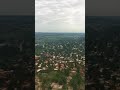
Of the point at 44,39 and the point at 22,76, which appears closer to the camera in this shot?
the point at 22,76

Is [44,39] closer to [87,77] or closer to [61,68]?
[61,68]

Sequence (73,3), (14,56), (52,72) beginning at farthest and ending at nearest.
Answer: (73,3), (52,72), (14,56)

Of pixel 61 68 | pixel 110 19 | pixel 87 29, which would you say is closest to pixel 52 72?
pixel 61 68

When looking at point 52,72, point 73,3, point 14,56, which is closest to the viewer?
point 14,56

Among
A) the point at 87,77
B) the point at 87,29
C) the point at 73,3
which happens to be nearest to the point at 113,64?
the point at 87,77

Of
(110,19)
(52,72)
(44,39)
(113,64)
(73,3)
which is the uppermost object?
(73,3)

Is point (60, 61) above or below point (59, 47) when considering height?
below

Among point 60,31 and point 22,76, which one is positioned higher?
point 60,31
